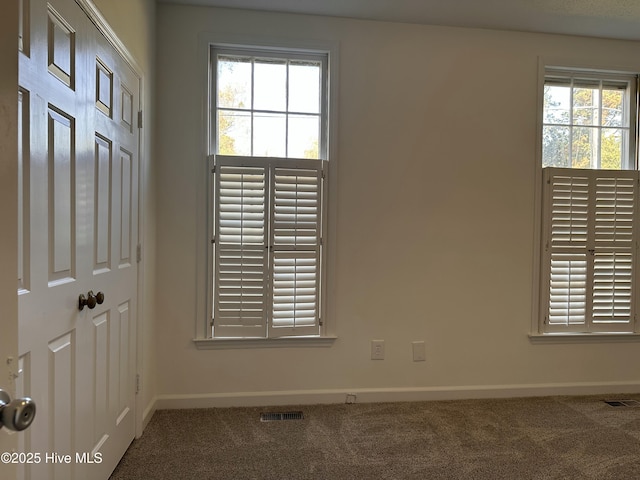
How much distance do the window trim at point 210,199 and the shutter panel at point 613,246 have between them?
1.98 m

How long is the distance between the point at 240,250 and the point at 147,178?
72 centimetres

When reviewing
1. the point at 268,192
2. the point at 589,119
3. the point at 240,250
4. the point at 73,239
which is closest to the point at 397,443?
the point at 240,250

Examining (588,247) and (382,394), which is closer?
(382,394)

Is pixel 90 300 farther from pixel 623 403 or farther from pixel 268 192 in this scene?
pixel 623 403

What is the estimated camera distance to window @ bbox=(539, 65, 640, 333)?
276cm

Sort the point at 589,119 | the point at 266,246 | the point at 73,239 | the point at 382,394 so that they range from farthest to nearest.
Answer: the point at 589,119
the point at 382,394
the point at 266,246
the point at 73,239

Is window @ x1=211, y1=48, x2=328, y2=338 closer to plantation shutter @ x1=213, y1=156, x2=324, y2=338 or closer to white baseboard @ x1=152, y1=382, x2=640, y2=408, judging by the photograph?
plantation shutter @ x1=213, y1=156, x2=324, y2=338

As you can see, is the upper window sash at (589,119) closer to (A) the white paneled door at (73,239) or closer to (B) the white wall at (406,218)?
(B) the white wall at (406,218)

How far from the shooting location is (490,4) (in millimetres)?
2400

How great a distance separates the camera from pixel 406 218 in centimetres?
267

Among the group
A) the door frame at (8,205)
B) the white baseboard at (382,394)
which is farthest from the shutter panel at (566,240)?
the door frame at (8,205)

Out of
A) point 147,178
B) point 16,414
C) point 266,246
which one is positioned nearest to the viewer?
point 16,414

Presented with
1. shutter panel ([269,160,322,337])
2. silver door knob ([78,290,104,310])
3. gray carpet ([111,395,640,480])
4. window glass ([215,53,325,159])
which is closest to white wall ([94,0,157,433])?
gray carpet ([111,395,640,480])

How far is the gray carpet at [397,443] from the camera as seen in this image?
1882mm
